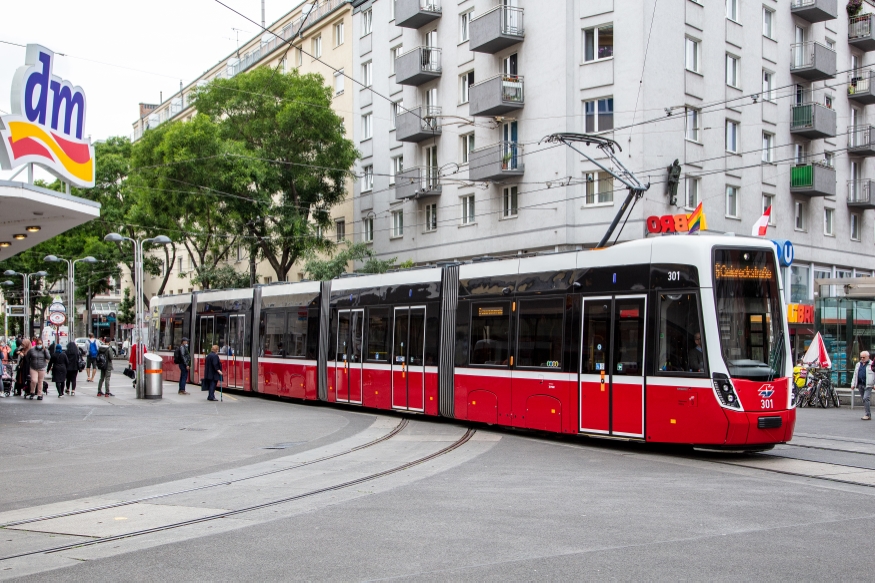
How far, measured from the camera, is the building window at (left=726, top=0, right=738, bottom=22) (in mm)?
34406

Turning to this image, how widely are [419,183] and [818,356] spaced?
19832 mm

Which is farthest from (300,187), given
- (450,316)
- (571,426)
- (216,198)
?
(571,426)

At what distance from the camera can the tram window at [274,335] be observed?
2483cm

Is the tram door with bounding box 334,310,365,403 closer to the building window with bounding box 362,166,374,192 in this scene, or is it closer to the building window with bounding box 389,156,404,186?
the building window with bounding box 389,156,404,186

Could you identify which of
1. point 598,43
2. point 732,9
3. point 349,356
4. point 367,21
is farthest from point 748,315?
point 367,21

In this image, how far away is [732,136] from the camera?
34.7 m

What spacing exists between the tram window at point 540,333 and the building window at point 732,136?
21141mm

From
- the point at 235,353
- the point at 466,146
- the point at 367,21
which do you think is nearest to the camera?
the point at 235,353

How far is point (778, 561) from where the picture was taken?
22.8 ft

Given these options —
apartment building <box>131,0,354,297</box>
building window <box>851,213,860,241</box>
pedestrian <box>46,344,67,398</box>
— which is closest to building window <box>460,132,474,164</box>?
apartment building <box>131,0,354,297</box>

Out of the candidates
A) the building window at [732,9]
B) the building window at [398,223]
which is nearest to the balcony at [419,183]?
the building window at [398,223]

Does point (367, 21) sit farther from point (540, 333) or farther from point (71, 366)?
point (540, 333)

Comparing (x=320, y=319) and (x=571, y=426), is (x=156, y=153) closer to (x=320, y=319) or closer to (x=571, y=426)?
(x=320, y=319)

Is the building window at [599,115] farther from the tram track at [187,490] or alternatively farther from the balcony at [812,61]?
the tram track at [187,490]
